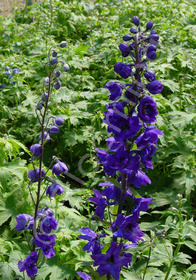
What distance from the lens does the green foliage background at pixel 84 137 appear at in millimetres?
2570

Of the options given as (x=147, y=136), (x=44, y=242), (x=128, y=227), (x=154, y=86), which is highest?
(x=154, y=86)

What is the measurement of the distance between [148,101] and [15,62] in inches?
166

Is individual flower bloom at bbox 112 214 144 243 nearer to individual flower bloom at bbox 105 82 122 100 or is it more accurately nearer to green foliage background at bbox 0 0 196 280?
green foliage background at bbox 0 0 196 280

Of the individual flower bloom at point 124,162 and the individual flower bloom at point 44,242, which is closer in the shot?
the individual flower bloom at point 124,162

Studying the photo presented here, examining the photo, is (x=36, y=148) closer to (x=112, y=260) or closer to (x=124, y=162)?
(x=124, y=162)

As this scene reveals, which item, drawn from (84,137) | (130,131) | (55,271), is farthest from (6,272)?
(84,137)

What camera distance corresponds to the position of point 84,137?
4.15 metres

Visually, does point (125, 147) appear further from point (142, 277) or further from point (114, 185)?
point (142, 277)

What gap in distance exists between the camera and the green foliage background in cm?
257

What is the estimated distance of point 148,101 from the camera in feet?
5.11

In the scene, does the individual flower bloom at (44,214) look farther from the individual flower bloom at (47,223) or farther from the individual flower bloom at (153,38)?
the individual flower bloom at (153,38)

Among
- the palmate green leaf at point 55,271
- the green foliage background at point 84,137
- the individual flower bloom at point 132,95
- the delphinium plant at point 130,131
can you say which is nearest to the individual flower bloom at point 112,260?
the delphinium plant at point 130,131

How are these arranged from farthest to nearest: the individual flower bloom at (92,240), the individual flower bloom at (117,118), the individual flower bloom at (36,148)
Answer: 1. the individual flower bloom at (36,148)
2. the individual flower bloom at (92,240)
3. the individual flower bloom at (117,118)

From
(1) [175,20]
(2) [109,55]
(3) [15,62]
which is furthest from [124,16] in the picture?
(3) [15,62]
